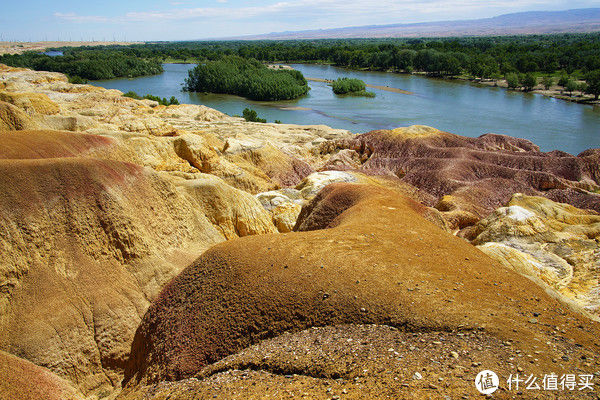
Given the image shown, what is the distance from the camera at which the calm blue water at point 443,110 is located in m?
53.4

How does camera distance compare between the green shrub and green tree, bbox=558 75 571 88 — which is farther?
the green shrub

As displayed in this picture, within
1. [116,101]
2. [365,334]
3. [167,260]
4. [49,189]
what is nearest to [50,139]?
[49,189]

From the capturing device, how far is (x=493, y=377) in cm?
548

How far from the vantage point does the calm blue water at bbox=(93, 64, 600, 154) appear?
53375mm

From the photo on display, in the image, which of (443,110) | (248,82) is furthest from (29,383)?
(248,82)

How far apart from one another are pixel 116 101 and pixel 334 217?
140ft

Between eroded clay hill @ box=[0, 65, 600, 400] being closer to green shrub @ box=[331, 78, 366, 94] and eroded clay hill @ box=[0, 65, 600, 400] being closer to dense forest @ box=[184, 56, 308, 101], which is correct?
dense forest @ box=[184, 56, 308, 101]

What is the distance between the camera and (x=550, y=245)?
16500 millimetres

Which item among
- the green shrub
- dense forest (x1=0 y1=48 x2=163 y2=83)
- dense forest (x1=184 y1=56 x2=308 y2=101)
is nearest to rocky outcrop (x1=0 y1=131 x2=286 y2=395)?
dense forest (x1=184 y1=56 x2=308 y2=101)

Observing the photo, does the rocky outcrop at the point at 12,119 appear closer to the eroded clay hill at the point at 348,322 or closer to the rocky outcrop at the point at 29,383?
the rocky outcrop at the point at 29,383

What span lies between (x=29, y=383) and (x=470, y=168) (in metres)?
29.9

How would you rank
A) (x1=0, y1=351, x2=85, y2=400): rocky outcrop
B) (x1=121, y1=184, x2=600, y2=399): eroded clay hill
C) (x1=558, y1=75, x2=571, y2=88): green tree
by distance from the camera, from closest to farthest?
1. (x1=121, y1=184, x2=600, y2=399): eroded clay hill
2. (x1=0, y1=351, x2=85, y2=400): rocky outcrop
3. (x1=558, y1=75, x2=571, y2=88): green tree

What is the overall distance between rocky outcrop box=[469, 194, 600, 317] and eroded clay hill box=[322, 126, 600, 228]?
3.77m

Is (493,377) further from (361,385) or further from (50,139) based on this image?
(50,139)
